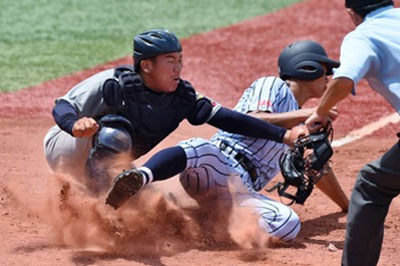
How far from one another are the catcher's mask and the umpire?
0.46 meters

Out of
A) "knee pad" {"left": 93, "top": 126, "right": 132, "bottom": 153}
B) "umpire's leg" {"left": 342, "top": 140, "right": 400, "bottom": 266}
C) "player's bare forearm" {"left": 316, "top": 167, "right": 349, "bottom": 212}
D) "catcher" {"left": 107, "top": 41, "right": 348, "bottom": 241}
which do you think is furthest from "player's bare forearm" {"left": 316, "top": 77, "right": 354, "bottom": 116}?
"player's bare forearm" {"left": 316, "top": 167, "right": 349, "bottom": 212}

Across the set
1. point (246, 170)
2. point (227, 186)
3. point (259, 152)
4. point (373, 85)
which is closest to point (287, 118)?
point (259, 152)

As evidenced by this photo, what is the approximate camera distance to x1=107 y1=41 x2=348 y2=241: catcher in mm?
5473

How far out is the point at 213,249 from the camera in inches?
212

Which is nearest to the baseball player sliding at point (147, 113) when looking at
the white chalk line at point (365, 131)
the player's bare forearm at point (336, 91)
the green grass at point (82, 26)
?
the player's bare forearm at point (336, 91)

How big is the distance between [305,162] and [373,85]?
2.48 feet

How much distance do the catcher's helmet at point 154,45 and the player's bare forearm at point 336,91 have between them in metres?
1.09

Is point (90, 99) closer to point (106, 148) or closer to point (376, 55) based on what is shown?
point (106, 148)

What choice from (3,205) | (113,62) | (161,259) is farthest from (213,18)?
(161,259)

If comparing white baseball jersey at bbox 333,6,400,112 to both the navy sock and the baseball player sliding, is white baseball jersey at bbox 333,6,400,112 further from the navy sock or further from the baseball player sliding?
the navy sock

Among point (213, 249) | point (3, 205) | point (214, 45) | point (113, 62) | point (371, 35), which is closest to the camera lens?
point (371, 35)

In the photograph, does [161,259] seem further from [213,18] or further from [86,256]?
[213,18]

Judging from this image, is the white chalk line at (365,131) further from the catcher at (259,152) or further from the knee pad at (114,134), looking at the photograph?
the knee pad at (114,134)

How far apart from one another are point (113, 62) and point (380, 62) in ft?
21.9
